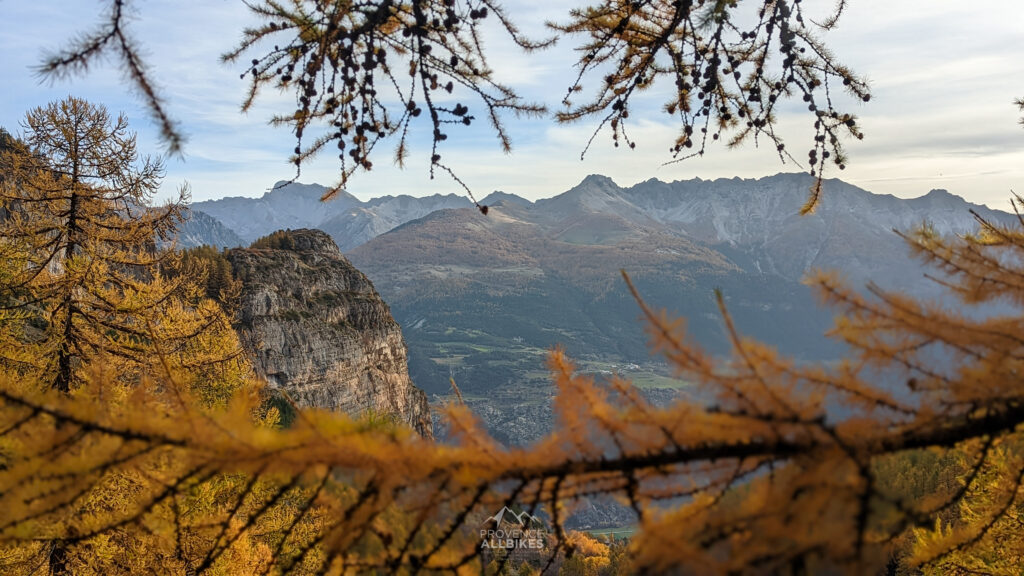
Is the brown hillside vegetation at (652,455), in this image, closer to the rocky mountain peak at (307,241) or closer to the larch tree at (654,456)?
the larch tree at (654,456)

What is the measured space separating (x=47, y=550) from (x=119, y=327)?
11.6 feet

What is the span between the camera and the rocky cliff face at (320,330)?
46000 mm

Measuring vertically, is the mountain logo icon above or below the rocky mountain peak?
below

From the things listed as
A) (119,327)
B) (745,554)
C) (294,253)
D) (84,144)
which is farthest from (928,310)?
(294,253)

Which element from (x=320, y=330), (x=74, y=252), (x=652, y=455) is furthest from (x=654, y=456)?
(x=320, y=330)

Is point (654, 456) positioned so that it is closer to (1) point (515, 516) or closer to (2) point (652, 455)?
(2) point (652, 455)

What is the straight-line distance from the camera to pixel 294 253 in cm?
5597

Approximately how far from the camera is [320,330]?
50688 millimetres

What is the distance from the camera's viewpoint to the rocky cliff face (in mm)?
46000

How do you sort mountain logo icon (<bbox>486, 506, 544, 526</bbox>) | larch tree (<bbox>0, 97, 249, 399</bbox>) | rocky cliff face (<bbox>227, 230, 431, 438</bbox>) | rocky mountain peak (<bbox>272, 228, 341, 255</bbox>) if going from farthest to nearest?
rocky mountain peak (<bbox>272, 228, 341, 255</bbox>) → rocky cliff face (<bbox>227, 230, 431, 438</bbox>) → larch tree (<bbox>0, 97, 249, 399</bbox>) → mountain logo icon (<bbox>486, 506, 544, 526</bbox>)

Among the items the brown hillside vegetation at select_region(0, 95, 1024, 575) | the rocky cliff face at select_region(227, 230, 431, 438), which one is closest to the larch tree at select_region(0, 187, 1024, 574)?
the brown hillside vegetation at select_region(0, 95, 1024, 575)

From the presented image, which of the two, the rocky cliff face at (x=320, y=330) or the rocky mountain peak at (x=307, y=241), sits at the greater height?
the rocky mountain peak at (x=307, y=241)

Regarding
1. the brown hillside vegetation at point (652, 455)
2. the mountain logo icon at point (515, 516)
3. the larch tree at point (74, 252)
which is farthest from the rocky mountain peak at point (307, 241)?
the brown hillside vegetation at point (652, 455)

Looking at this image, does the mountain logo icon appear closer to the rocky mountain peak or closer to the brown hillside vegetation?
the brown hillside vegetation
